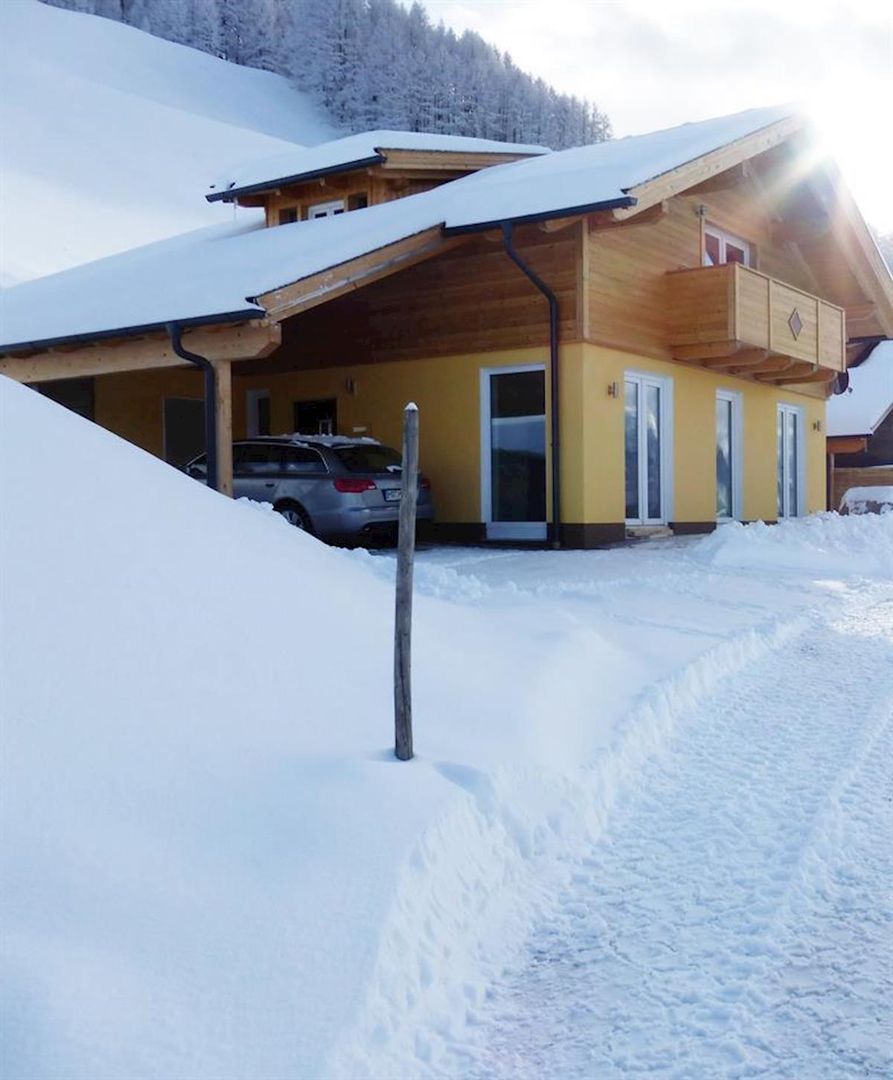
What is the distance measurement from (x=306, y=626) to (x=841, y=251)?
1693 centimetres

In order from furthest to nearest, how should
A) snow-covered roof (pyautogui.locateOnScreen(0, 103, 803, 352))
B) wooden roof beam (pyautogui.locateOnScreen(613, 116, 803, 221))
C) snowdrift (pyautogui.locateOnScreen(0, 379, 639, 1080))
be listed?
wooden roof beam (pyautogui.locateOnScreen(613, 116, 803, 221)), snow-covered roof (pyautogui.locateOnScreen(0, 103, 803, 352)), snowdrift (pyautogui.locateOnScreen(0, 379, 639, 1080))

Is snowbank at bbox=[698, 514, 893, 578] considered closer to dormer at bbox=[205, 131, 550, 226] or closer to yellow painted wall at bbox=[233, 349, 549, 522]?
yellow painted wall at bbox=[233, 349, 549, 522]

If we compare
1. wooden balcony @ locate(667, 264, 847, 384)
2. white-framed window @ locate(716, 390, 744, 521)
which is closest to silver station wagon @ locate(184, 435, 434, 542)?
wooden balcony @ locate(667, 264, 847, 384)

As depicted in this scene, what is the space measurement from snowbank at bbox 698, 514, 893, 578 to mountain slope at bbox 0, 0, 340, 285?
2057 cm

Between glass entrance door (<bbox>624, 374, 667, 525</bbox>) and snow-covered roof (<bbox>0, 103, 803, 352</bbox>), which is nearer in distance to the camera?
snow-covered roof (<bbox>0, 103, 803, 352</bbox>)

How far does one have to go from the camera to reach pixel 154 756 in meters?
3.46

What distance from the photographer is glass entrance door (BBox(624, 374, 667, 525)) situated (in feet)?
48.5

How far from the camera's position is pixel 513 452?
1421 cm

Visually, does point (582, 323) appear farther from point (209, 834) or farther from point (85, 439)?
point (209, 834)

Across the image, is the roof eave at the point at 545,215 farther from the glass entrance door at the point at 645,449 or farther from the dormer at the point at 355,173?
the dormer at the point at 355,173

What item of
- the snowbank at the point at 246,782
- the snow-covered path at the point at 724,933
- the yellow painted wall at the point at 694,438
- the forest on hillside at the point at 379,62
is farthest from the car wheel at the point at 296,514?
the forest on hillside at the point at 379,62

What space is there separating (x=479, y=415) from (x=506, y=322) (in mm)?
1231

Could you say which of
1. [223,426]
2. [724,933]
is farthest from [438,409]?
[724,933]

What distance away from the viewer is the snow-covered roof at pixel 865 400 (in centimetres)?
2892
